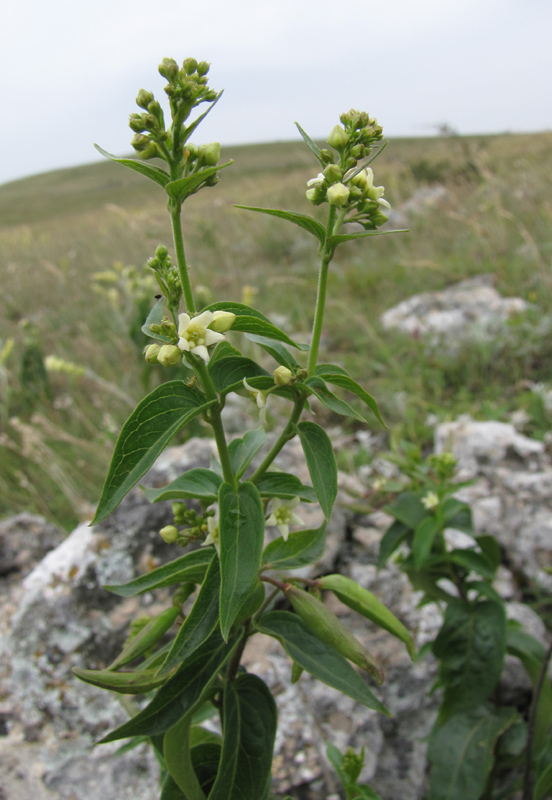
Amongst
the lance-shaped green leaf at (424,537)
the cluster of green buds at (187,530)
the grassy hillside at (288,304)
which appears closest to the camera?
the cluster of green buds at (187,530)

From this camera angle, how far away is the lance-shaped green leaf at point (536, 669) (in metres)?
1.72

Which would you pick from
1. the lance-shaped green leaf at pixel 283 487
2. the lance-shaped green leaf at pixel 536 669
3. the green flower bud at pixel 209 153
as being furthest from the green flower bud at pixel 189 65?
the lance-shaped green leaf at pixel 536 669

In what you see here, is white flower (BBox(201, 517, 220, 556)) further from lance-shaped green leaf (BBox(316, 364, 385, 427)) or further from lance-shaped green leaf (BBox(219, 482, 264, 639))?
lance-shaped green leaf (BBox(316, 364, 385, 427))

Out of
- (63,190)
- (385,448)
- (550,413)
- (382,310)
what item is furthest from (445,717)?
(63,190)

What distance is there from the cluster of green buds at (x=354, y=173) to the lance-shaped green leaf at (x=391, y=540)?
1.04 m

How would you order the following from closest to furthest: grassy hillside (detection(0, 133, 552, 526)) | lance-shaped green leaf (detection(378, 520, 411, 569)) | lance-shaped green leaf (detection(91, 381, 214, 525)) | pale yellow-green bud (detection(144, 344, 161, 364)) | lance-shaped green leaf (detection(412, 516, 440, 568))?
lance-shaped green leaf (detection(91, 381, 214, 525))
pale yellow-green bud (detection(144, 344, 161, 364))
lance-shaped green leaf (detection(412, 516, 440, 568))
lance-shaped green leaf (detection(378, 520, 411, 569))
grassy hillside (detection(0, 133, 552, 526))

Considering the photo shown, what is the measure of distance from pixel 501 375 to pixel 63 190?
215ft

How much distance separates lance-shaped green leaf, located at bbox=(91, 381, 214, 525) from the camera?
2.64 ft

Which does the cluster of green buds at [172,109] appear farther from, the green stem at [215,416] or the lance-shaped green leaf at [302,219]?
the green stem at [215,416]

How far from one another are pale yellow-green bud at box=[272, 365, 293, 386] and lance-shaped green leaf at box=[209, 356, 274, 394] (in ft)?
0.15

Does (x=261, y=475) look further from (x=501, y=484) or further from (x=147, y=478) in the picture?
(x=501, y=484)

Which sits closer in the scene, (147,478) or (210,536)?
(210,536)

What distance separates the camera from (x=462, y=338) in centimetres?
454

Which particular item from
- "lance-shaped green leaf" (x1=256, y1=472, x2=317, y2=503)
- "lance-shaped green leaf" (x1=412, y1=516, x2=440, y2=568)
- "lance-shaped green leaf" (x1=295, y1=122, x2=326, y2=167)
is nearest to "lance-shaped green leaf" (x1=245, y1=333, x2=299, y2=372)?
"lance-shaped green leaf" (x1=256, y1=472, x2=317, y2=503)
